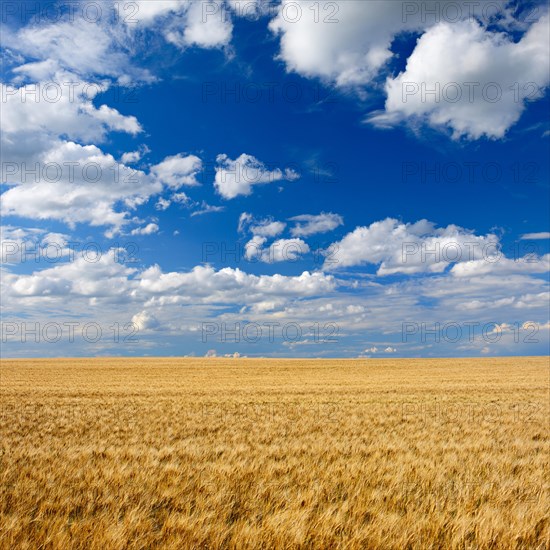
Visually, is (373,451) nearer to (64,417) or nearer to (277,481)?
(277,481)

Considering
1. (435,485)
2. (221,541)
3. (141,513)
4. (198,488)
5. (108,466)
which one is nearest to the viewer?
(221,541)

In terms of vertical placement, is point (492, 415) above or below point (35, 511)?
below

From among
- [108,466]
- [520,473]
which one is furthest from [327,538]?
[520,473]

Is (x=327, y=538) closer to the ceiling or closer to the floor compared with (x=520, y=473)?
closer to the ceiling

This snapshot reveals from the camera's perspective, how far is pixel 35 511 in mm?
5871

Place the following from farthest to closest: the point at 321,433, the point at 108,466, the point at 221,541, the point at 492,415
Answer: the point at 492,415 → the point at 321,433 → the point at 108,466 → the point at 221,541

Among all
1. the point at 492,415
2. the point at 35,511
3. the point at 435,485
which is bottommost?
the point at 492,415

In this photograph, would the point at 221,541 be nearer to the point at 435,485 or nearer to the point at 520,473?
the point at 435,485

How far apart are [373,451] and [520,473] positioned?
316 cm

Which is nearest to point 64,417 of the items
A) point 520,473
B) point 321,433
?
point 321,433

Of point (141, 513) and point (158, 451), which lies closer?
point (141, 513)

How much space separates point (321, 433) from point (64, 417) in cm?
1007

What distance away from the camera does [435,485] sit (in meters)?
7.60

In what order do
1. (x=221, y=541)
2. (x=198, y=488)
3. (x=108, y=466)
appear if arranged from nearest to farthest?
(x=221, y=541) → (x=198, y=488) → (x=108, y=466)
